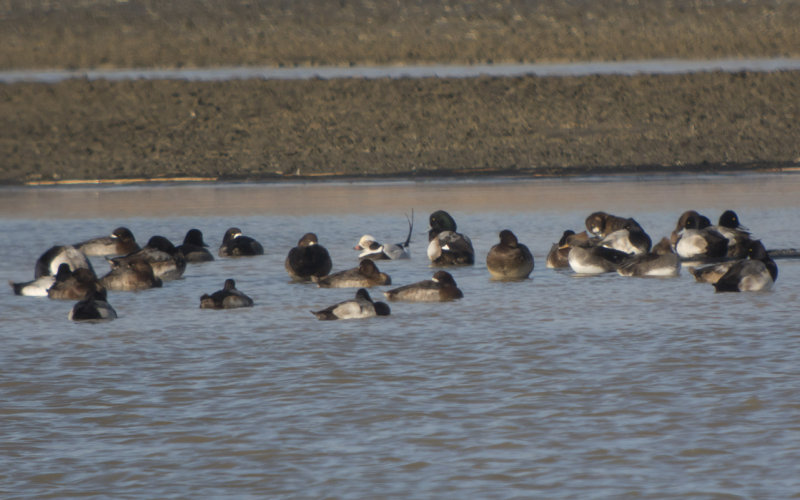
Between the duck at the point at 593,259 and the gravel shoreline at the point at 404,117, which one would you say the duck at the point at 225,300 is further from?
the gravel shoreline at the point at 404,117

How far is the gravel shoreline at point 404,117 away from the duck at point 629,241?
52.1 ft

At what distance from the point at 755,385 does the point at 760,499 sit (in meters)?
2.28

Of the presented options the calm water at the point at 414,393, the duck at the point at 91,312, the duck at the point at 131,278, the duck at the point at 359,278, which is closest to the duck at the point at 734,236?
the calm water at the point at 414,393

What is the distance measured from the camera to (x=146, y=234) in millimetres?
19703

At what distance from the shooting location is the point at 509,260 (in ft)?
45.2

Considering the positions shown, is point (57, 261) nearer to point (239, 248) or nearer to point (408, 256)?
point (239, 248)

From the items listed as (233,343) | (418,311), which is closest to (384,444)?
(233,343)

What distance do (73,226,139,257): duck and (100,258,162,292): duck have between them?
8.90 feet

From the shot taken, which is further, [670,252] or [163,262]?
[163,262]

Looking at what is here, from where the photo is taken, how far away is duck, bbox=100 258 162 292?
44.5 feet

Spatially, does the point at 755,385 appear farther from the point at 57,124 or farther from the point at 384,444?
the point at 57,124

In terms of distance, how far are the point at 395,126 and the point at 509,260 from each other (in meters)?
21.5

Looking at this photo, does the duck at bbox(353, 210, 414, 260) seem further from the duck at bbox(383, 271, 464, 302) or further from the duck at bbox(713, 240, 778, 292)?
the duck at bbox(713, 240, 778, 292)

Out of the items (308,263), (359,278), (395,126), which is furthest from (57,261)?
(395,126)
